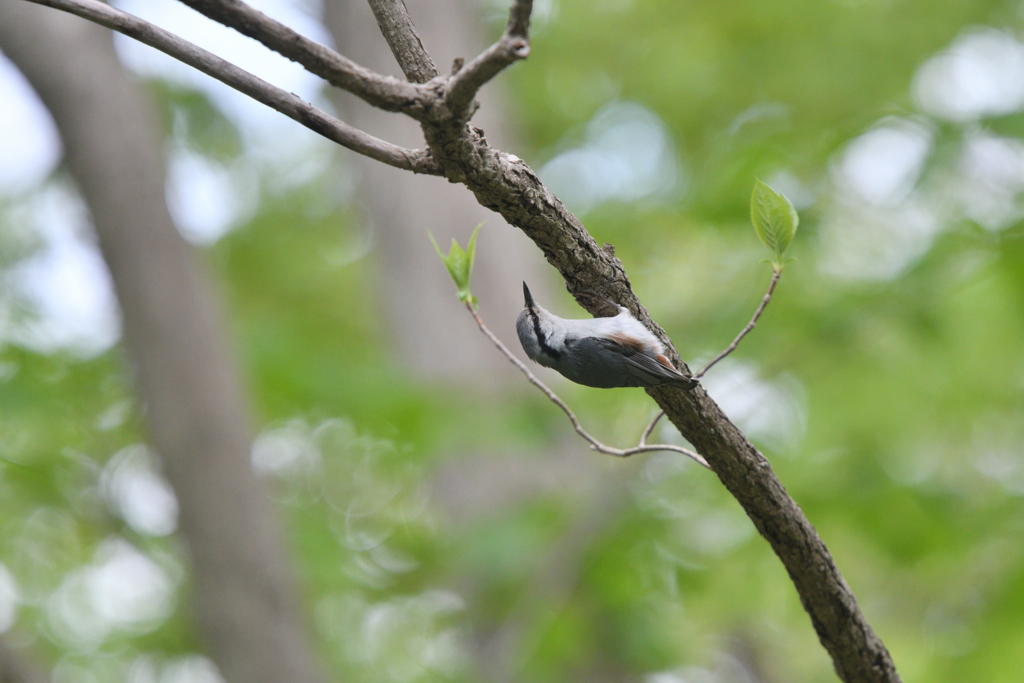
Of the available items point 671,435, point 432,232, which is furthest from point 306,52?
point 432,232

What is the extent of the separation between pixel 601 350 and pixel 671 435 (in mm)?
2370

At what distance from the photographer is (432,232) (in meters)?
6.05

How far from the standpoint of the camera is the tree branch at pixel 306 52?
990 mm

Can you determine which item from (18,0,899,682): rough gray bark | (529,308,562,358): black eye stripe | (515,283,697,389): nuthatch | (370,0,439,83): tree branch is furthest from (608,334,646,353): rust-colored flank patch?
(370,0,439,83): tree branch

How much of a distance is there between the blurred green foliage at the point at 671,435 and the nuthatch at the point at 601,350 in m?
1.73

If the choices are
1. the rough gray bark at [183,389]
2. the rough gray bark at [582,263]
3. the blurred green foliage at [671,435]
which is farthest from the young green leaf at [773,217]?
the rough gray bark at [183,389]

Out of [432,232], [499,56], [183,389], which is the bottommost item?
[499,56]

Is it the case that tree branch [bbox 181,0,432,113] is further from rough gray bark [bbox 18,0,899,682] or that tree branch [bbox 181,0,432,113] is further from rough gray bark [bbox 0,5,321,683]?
rough gray bark [bbox 0,5,321,683]

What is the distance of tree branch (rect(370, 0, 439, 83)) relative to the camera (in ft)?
4.07

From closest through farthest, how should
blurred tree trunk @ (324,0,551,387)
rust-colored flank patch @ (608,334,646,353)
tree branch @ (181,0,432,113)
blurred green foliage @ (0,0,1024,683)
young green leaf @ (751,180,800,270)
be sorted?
tree branch @ (181,0,432,113) < young green leaf @ (751,180,800,270) < rust-colored flank patch @ (608,334,646,353) < blurred green foliage @ (0,0,1024,683) < blurred tree trunk @ (324,0,551,387)

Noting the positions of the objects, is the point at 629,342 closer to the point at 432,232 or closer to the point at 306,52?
the point at 306,52

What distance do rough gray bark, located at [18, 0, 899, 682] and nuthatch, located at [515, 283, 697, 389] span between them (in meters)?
0.04

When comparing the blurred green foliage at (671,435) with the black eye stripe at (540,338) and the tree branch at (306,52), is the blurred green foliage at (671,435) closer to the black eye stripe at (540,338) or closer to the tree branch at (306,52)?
the black eye stripe at (540,338)

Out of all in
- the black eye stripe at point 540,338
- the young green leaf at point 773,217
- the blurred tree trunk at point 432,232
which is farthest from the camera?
the blurred tree trunk at point 432,232
